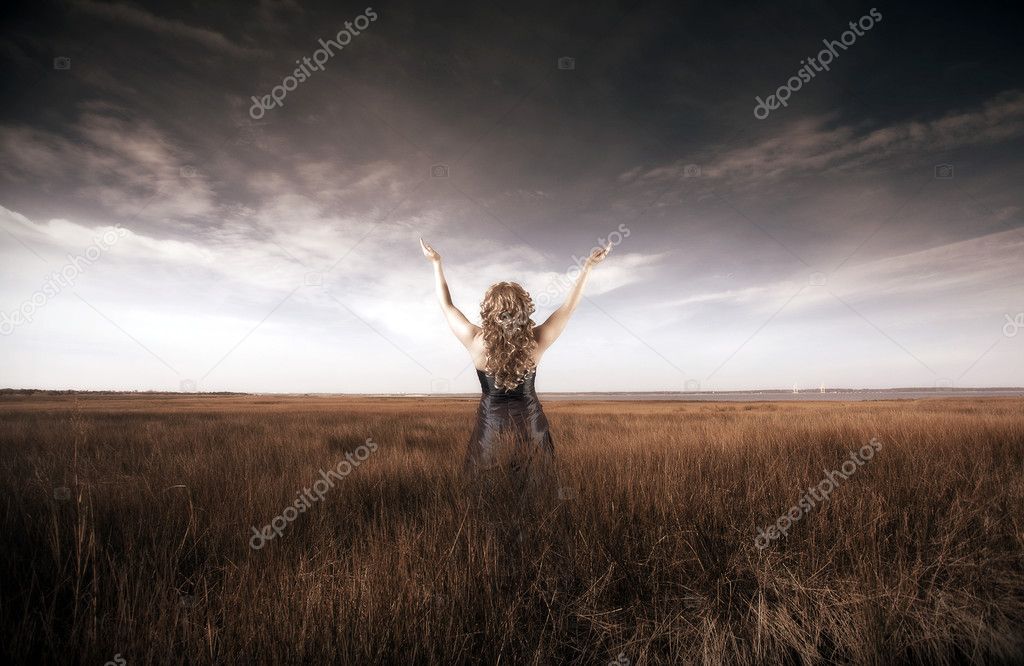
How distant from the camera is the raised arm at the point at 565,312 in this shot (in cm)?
437

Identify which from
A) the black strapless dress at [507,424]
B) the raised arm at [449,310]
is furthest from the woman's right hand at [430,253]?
the black strapless dress at [507,424]

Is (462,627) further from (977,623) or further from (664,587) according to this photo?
(977,623)

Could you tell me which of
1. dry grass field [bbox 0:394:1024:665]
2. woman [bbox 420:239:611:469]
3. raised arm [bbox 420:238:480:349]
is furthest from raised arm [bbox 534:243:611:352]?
dry grass field [bbox 0:394:1024:665]

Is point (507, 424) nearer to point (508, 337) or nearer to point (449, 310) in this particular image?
point (508, 337)

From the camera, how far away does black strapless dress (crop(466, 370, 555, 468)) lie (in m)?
3.92

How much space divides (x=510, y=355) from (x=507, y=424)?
690 millimetres

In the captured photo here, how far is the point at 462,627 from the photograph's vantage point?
2.06 m

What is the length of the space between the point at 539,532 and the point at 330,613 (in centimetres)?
131

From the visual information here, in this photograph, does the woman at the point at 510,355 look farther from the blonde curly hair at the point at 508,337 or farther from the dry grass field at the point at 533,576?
the dry grass field at the point at 533,576

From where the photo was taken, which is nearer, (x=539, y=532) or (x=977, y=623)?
(x=977, y=623)

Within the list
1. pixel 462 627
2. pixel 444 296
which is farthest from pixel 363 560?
pixel 444 296

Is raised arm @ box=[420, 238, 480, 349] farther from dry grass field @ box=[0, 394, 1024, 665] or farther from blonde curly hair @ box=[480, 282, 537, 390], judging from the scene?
dry grass field @ box=[0, 394, 1024, 665]

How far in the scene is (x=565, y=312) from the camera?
453 centimetres

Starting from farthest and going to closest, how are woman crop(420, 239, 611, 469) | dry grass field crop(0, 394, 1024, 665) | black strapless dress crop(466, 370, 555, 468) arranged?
woman crop(420, 239, 611, 469) → black strapless dress crop(466, 370, 555, 468) → dry grass field crop(0, 394, 1024, 665)
